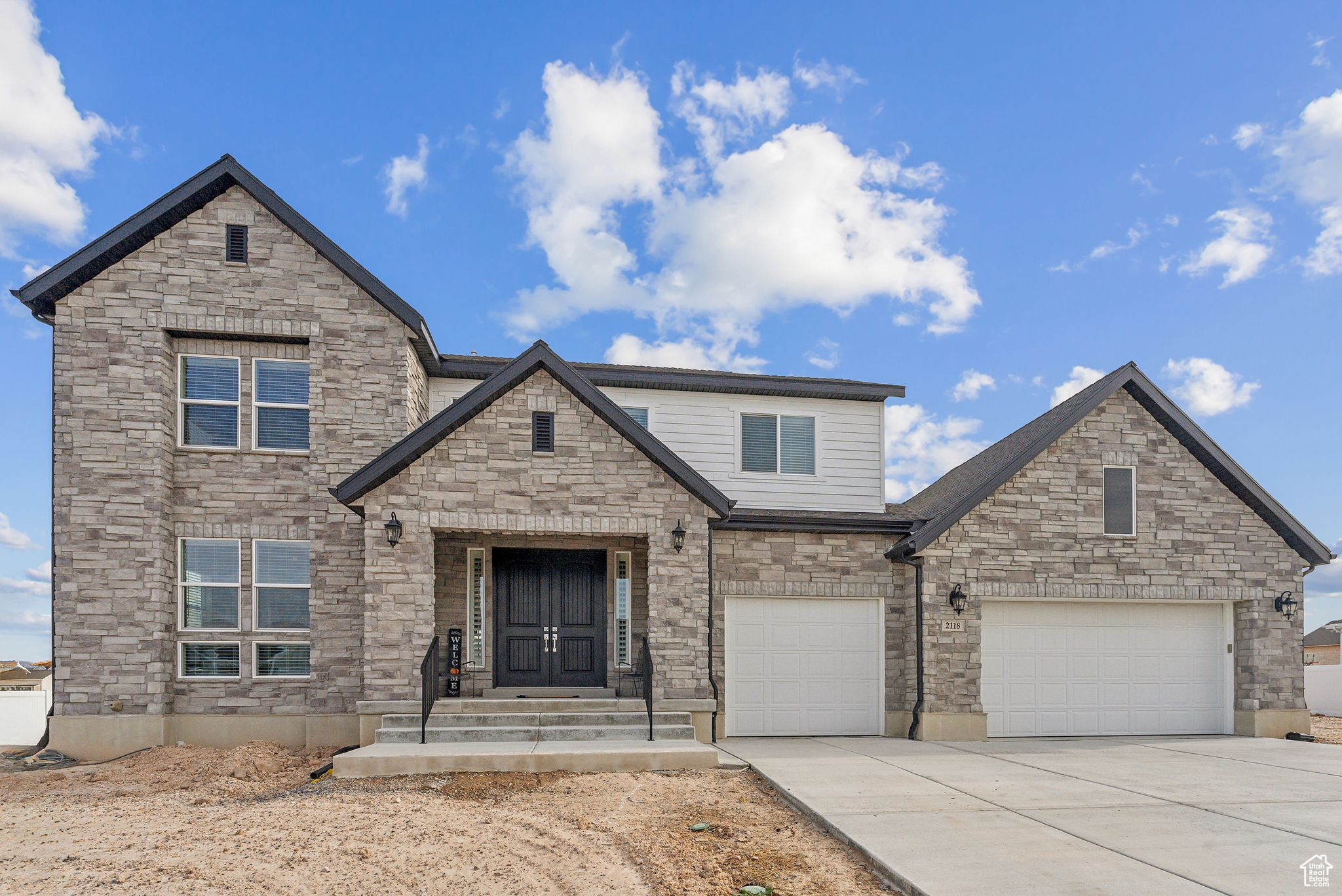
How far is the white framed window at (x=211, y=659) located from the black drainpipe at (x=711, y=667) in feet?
21.0

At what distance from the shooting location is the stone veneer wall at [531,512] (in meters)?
10.3

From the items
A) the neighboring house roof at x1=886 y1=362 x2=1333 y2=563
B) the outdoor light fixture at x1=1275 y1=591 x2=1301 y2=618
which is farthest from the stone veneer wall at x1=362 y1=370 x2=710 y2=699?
the outdoor light fixture at x1=1275 y1=591 x2=1301 y2=618

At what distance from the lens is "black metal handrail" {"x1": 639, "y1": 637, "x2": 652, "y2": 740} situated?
1015cm

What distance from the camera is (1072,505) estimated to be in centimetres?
1257

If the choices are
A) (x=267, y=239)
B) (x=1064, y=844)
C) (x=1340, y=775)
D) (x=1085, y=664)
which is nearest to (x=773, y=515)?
(x=1085, y=664)

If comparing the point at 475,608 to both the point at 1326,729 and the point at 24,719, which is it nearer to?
the point at 24,719

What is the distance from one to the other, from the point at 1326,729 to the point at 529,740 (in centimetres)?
1345

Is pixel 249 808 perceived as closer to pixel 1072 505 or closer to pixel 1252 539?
pixel 1072 505

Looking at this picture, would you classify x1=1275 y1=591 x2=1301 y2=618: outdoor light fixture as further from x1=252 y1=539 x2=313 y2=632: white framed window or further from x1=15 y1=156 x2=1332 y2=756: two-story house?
x1=252 y1=539 x2=313 y2=632: white framed window

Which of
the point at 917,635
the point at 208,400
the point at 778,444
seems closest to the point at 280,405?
the point at 208,400

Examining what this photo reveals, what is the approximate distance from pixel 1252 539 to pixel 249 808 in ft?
45.6

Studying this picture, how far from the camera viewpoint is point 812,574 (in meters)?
12.4

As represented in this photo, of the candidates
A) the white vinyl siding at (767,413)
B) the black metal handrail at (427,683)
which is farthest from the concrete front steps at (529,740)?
the white vinyl siding at (767,413)

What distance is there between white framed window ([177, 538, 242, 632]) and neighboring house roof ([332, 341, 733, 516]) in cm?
237
